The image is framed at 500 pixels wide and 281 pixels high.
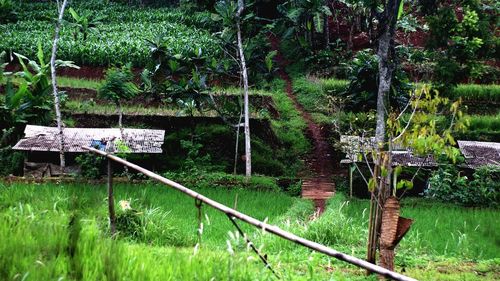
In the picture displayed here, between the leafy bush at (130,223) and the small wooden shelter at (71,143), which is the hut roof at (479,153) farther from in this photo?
the leafy bush at (130,223)

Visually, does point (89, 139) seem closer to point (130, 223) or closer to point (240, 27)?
point (240, 27)

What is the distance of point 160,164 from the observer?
1123 cm

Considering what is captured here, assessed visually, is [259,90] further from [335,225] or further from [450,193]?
[335,225]

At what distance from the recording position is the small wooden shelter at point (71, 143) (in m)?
10.1

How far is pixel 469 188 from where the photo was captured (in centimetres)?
941

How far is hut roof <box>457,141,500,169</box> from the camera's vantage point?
9.97 m

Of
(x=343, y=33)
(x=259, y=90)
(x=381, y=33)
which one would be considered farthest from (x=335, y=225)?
(x=343, y=33)

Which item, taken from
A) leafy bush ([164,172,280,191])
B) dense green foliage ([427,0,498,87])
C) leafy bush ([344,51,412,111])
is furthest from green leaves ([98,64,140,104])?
dense green foliage ([427,0,498,87])

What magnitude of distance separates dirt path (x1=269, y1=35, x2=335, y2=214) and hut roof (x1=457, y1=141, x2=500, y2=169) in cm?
251

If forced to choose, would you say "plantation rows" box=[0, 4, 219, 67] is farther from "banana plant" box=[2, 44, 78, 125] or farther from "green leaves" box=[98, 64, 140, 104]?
"green leaves" box=[98, 64, 140, 104]

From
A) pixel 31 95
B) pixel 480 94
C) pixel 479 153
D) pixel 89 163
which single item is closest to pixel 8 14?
pixel 31 95

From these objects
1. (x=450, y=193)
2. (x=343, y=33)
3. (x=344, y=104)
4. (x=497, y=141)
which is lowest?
(x=450, y=193)

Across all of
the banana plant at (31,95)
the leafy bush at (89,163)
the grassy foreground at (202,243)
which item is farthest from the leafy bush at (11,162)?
the grassy foreground at (202,243)

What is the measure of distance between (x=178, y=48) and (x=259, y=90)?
13.3 feet
